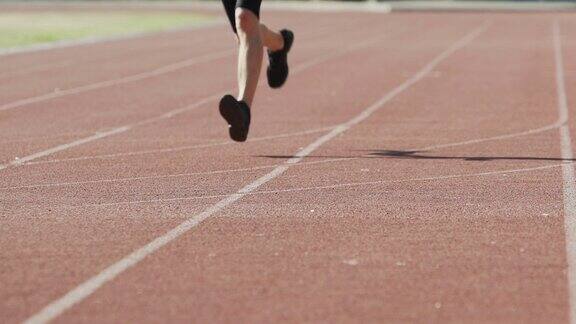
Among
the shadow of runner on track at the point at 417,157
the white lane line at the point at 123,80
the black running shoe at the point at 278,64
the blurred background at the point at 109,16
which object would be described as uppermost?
the black running shoe at the point at 278,64

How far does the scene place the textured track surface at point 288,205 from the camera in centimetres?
607

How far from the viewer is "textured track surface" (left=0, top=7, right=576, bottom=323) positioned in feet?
19.9

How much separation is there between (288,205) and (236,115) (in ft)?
5.73

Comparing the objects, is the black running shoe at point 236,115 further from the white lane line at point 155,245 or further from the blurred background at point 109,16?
the blurred background at point 109,16

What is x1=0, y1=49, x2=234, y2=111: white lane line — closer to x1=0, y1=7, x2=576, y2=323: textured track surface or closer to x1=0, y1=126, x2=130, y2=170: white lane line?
x1=0, y1=7, x2=576, y2=323: textured track surface

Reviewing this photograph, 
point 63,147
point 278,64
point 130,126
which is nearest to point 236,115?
point 278,64

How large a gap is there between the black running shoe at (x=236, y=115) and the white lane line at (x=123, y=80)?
6.44m

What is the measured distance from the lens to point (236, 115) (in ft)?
34.3

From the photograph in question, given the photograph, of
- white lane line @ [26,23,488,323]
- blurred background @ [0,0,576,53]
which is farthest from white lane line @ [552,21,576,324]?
blurred background @ [0,0,576,53]

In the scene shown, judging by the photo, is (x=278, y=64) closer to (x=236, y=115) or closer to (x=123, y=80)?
(x=236, y=115)

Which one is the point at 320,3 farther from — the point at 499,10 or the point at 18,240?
the point at 18,240

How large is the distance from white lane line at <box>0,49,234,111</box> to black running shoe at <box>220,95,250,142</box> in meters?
6.44

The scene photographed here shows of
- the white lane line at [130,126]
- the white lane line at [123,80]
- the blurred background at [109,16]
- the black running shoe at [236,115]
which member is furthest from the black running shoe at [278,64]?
the blurred background at [109,16]

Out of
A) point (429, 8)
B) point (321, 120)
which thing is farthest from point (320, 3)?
point (321, 120)
